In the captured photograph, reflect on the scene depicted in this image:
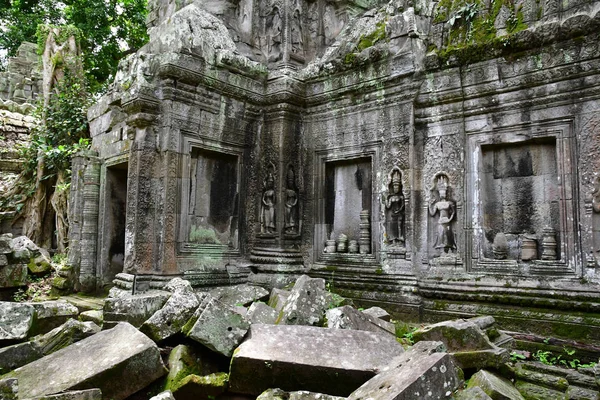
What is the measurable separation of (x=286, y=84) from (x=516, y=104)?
3.86 m

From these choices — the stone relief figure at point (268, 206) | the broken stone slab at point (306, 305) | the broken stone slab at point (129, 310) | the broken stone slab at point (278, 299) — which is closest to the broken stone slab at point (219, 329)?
the broken stone slab at point (306, 305)

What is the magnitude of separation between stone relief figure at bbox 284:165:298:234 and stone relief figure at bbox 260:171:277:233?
0.24m

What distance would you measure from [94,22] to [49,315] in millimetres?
16006

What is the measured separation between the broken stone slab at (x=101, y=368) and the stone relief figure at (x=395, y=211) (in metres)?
4.18

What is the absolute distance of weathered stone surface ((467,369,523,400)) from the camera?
3.32m

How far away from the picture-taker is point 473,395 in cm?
311

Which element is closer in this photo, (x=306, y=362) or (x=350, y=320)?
(x=306, y=362)

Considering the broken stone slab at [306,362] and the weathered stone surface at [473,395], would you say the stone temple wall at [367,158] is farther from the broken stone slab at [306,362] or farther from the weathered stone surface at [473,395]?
the broken stone slab at [306,362]

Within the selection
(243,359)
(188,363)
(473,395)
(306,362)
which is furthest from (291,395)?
(473,395)

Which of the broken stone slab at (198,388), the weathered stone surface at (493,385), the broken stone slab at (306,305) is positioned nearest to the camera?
the weathered stone surface at (493,385)

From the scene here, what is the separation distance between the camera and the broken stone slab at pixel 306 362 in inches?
135

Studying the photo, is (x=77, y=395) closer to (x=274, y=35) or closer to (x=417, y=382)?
(x=417, y=382)

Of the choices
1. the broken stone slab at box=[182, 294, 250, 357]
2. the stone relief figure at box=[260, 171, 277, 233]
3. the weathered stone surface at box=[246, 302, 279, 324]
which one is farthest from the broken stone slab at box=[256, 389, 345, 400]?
the stone relief figure at box=[260, 171, 277, 233]

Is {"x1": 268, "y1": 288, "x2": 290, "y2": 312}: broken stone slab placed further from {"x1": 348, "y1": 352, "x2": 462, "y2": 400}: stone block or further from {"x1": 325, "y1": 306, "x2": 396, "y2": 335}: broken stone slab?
{"x1": 348, "y1": 352, "x2": 462, "y2": 400}: stone block
